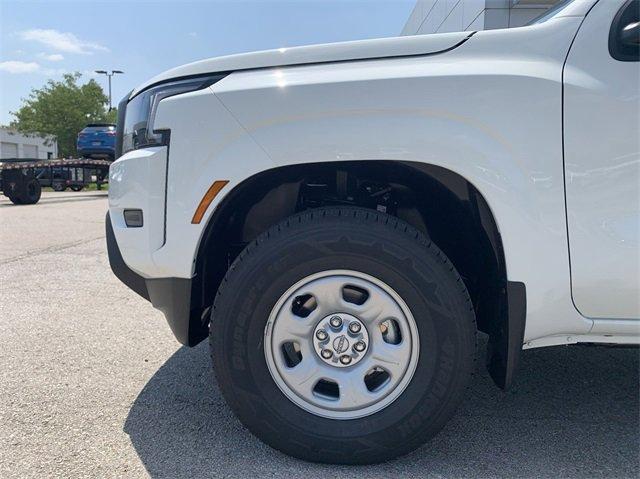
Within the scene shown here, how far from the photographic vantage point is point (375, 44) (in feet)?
6.37

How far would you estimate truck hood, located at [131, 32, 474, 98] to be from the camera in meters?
1.91

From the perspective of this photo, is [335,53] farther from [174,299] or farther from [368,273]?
[174,299]

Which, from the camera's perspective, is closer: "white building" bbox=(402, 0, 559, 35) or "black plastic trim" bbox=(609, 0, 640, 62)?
"black plastic trim" bbox=(609, 0, 640, 62)

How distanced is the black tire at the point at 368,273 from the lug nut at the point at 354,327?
0.21m

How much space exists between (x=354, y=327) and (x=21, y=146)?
63104mm

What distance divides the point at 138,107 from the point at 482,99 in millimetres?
1536

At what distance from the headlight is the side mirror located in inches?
59.9

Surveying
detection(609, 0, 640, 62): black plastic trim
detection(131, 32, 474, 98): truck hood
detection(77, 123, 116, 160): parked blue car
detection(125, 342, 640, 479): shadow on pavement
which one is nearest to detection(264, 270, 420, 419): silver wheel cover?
detection(125, 342, 640, 479): shadow on pavement

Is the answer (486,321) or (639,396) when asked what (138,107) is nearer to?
(486,321)

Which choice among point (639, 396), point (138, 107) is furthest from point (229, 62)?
point (639, 396)

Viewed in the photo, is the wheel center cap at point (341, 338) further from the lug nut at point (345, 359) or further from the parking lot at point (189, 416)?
the parking lot at point (189, 416)

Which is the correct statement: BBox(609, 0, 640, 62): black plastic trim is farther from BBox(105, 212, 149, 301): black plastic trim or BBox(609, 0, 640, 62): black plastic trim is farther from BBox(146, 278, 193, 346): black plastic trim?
BBox(105, 212, 149, 301): black plastic trim

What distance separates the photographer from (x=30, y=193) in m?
13.3

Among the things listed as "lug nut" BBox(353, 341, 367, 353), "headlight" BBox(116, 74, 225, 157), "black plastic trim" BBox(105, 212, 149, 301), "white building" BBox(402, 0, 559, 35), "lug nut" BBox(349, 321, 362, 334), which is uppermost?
"white building" BBox(402, 0, 559, 35)
